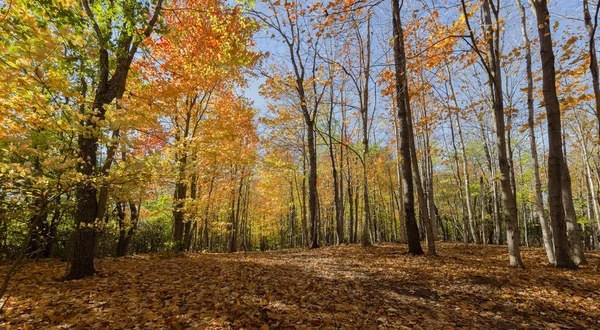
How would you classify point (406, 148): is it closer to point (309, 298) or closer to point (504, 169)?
point (504, 169)

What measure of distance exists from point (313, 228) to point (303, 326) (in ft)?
29.4

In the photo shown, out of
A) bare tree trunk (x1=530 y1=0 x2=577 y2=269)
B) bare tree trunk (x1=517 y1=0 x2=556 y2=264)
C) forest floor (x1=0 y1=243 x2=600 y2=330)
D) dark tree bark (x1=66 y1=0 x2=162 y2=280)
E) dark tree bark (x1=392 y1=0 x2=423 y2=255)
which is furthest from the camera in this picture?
dark tree bark (x1=392 y1=0 x2=423 y2=255)

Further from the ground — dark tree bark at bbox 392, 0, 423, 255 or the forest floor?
dark tree bark at bbox 392, 0, 423, 255

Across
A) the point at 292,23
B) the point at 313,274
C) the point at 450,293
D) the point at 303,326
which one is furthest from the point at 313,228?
the point at 292,23

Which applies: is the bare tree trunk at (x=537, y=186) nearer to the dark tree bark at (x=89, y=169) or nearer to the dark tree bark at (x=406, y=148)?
the dark tree bark at (x=406, y=148)

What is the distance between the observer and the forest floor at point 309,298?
11.6 ft

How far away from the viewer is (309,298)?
177 inches

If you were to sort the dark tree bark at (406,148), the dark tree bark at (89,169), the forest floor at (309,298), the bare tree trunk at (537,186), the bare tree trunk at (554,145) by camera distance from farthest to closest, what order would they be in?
the dark tree bark at (406,148)
the bare tree trunk at (537,186)
the bare tree trunk at (554,145)
the dark tree bark at (89,169)
the forest floor at (309,298)

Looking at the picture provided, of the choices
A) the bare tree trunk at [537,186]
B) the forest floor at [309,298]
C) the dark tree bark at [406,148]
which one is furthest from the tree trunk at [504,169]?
the dark tree bark at [406,148]

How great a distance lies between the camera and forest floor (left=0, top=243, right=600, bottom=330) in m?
3.55

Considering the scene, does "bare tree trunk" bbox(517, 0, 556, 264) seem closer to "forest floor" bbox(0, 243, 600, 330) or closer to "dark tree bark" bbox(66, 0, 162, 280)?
"forest floor" bbox(0, 243, 600, 330)

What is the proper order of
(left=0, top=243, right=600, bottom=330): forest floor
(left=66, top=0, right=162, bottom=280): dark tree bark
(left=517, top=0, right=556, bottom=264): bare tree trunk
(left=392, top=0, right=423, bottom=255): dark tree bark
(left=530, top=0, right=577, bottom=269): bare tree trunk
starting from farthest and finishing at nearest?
(left=392, top=0, right=423, bottom=255): dark tree bark < (left=517, top=0, right=556, bottom=264): bare tree trunk < (left=530, top=0, right=577, bottom=269): bare tree trunk < (left=66, top=0, right=162, bottom=280): dark tree bark < (left=0, top=243, right=600, bottom=330): forest floor

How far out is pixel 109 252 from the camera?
1331cm

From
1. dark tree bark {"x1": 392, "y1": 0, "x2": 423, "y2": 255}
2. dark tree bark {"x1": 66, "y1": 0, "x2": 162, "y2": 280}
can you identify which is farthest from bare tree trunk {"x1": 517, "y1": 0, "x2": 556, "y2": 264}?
dark tree bark {"x1": 66, "y1": 0, "x2": 162, "y2": 280}
